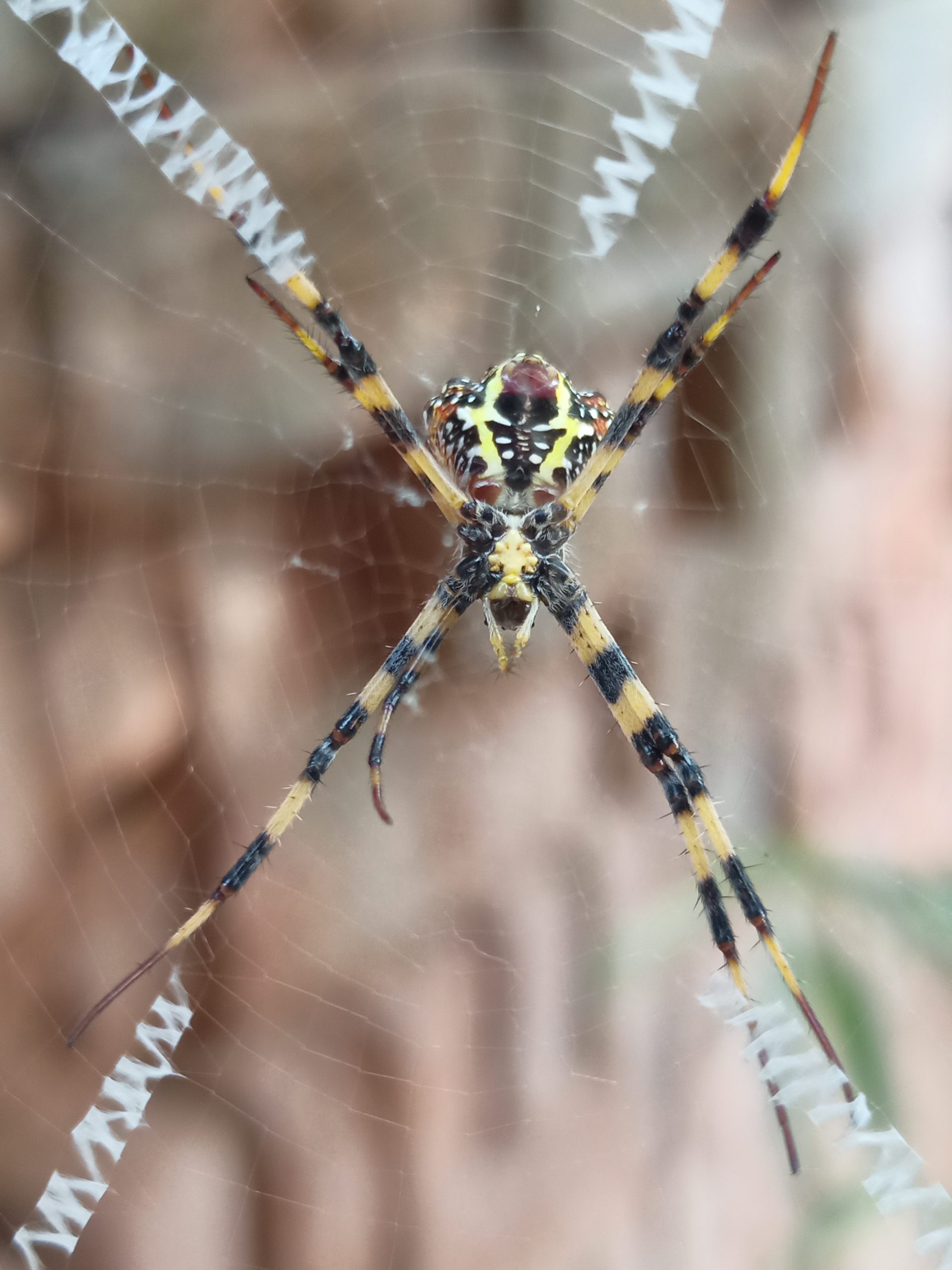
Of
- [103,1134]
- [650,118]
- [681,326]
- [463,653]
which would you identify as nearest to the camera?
[681,326]

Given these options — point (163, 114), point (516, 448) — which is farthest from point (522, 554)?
point (163, 114)

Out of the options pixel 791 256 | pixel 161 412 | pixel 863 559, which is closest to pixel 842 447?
pixel 863 559

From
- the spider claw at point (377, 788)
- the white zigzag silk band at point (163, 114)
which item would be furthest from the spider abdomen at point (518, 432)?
the spider claw at point (377, 788)

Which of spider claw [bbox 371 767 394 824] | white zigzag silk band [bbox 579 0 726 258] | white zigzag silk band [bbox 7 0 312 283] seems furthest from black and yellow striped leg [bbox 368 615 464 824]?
white zigzag silk band [bbox 579 0 726 258]

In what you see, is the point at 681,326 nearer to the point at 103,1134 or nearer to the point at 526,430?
the point at 526,430

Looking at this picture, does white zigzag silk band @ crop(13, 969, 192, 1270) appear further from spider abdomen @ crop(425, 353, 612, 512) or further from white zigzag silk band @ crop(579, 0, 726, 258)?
white zigzag silk band @ crop(579, 0, 726, 258)

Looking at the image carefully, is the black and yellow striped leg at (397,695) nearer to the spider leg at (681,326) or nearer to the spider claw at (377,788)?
the spider claw at (377,788)

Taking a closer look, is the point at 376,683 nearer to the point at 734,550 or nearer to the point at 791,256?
the point at 734,550
